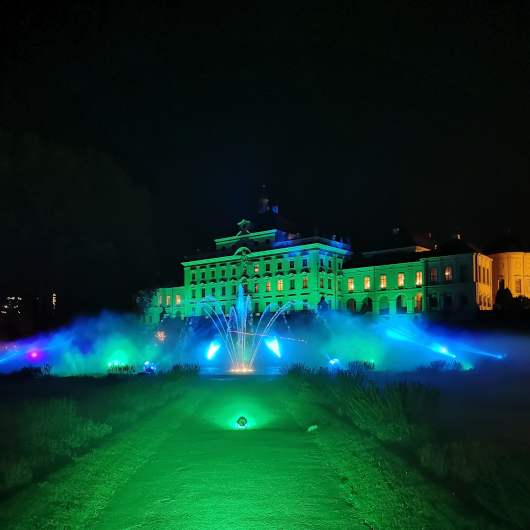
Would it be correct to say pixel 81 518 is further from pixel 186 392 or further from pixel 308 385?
pixel 186 392

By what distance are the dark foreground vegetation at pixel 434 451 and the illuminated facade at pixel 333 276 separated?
184ft

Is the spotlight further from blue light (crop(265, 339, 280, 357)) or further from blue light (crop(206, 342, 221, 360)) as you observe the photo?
blue light (crop(265, 339, 280, 357))

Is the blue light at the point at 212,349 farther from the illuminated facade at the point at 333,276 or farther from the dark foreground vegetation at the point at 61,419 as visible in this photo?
the illuminated facade at the point at 333,276

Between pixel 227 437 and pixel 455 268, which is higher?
pixel 455 268

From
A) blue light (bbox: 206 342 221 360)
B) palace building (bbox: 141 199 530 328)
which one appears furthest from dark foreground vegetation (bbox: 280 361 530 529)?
palace building (bbox: 141 199 530 328)

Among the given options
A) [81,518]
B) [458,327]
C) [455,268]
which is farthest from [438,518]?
[455,268]

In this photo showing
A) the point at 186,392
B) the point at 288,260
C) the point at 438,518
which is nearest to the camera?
the point at 438,518

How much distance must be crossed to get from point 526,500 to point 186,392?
1491 centimetres

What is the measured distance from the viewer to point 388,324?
66.4 meters

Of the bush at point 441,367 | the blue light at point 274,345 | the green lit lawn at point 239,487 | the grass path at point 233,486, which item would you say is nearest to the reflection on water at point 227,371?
the bush at point 441,367

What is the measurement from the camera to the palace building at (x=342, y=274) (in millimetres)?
71125

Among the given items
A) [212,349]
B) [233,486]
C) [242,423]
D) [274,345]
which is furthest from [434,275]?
[233,486]

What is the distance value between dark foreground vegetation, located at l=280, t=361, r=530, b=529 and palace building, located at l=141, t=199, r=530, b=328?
171 ft

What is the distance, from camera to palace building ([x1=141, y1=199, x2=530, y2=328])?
233ft
